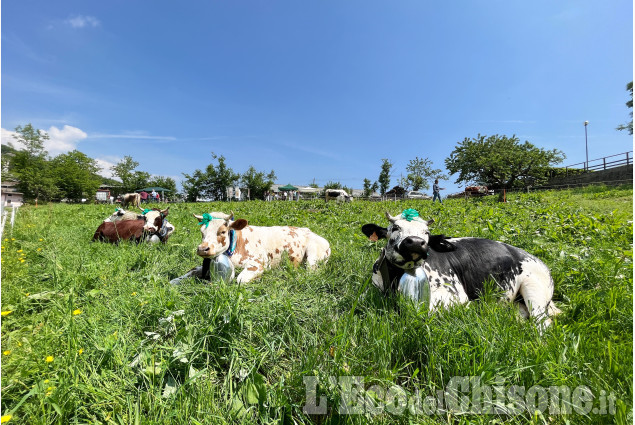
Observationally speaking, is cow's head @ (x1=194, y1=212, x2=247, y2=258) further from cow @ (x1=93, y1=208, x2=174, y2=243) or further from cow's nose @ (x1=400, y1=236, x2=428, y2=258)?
cow @ (x1=93, y1=208, x2=174, y2=243)

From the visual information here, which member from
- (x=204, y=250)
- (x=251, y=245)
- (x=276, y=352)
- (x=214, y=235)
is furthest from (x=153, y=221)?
(x=276, y=352)

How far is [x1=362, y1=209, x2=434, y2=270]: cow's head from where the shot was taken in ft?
6.54

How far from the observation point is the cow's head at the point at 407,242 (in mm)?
1993

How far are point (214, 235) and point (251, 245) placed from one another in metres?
0.82

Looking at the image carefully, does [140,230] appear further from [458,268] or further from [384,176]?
[384,176]

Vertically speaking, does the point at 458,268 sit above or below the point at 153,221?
below

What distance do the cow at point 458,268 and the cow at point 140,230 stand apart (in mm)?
4504

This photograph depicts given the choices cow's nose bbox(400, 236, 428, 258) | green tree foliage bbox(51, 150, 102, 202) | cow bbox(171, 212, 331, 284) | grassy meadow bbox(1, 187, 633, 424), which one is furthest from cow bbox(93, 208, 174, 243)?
green tree foliage bbox(51, 150, 102, 202)

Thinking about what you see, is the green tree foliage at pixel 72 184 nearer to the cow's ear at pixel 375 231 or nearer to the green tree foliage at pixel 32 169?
the green tree foliage at pixel 32 169

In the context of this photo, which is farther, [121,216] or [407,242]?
[121,216]

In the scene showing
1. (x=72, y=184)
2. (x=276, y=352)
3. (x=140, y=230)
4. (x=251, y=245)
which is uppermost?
(x=72, y=184)

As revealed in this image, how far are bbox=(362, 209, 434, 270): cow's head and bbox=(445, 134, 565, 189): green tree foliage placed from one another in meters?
35.2

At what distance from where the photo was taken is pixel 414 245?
197 cm

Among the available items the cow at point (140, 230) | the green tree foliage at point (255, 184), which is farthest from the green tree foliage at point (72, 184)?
the cow at point (140, 230)
